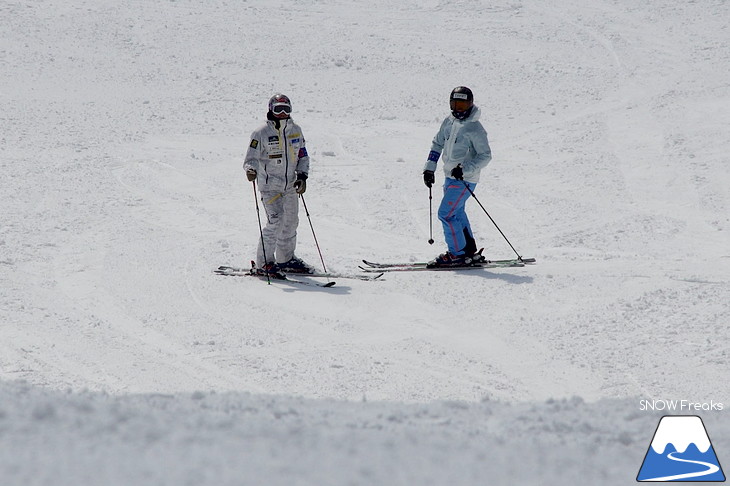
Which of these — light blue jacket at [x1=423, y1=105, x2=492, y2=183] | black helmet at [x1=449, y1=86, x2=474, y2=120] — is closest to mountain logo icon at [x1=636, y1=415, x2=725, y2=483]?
light blue jacket at [x1=423, y1=105, x2=492, y2=183]

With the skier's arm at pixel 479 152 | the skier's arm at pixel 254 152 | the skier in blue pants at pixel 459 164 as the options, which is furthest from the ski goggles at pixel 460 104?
the skier's arm at pixel 254 152

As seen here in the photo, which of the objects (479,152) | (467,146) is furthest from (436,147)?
(479,152)

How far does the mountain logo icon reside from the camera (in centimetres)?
346

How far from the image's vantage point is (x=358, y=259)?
10.5m

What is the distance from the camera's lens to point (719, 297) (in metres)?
7.99

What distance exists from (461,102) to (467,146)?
0.54 metres

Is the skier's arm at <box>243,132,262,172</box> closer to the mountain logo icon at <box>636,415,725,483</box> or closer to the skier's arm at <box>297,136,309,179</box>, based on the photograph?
the skier's arm at <box>297,136,309,179</box>

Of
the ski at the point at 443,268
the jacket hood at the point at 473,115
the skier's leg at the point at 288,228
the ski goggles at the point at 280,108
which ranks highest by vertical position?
the ski goggles at the point at 280,108

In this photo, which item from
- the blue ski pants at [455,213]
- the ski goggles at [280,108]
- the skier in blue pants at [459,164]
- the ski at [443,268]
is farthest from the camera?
the ski at [443,268]

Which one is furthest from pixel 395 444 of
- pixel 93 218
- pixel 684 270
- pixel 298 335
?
pixel 93 218

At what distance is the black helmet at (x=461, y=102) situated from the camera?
939 centimetres

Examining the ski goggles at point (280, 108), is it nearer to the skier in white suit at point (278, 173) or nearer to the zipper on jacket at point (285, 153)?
the skier in white suit at point (278, 173)

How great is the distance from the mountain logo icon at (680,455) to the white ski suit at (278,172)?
5911mm

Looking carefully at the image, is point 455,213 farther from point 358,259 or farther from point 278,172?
point 278,172
